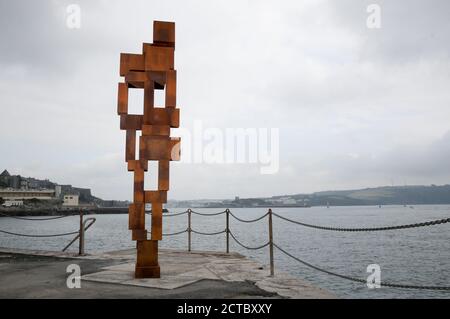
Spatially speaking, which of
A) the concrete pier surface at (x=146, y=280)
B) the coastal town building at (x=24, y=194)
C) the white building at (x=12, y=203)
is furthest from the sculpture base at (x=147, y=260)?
the coastal town building at (x=24, y=194)

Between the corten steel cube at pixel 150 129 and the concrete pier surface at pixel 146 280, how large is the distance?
2.44 feet

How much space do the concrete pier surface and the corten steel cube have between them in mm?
742

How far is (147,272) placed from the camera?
682 centimetres

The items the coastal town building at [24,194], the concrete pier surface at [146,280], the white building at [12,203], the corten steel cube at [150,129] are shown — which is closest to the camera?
the concrete pier surface at [146,280]

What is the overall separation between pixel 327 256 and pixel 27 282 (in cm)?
2998

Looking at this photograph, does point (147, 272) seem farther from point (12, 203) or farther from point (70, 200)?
point (70, 200)

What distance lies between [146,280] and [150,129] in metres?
2.77

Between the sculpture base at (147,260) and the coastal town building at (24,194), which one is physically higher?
the sculpture base at (147,260)

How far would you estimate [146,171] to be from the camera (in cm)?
712

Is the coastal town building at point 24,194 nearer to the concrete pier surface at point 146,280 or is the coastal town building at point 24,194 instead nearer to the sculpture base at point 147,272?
the concrete pier surface at point 146,280

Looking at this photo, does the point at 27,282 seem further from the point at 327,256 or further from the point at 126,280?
the point at 327,256

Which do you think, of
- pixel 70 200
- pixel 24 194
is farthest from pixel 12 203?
pixel 70 200

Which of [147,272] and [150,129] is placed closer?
[147,272]

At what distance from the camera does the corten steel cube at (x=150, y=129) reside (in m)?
6.97
